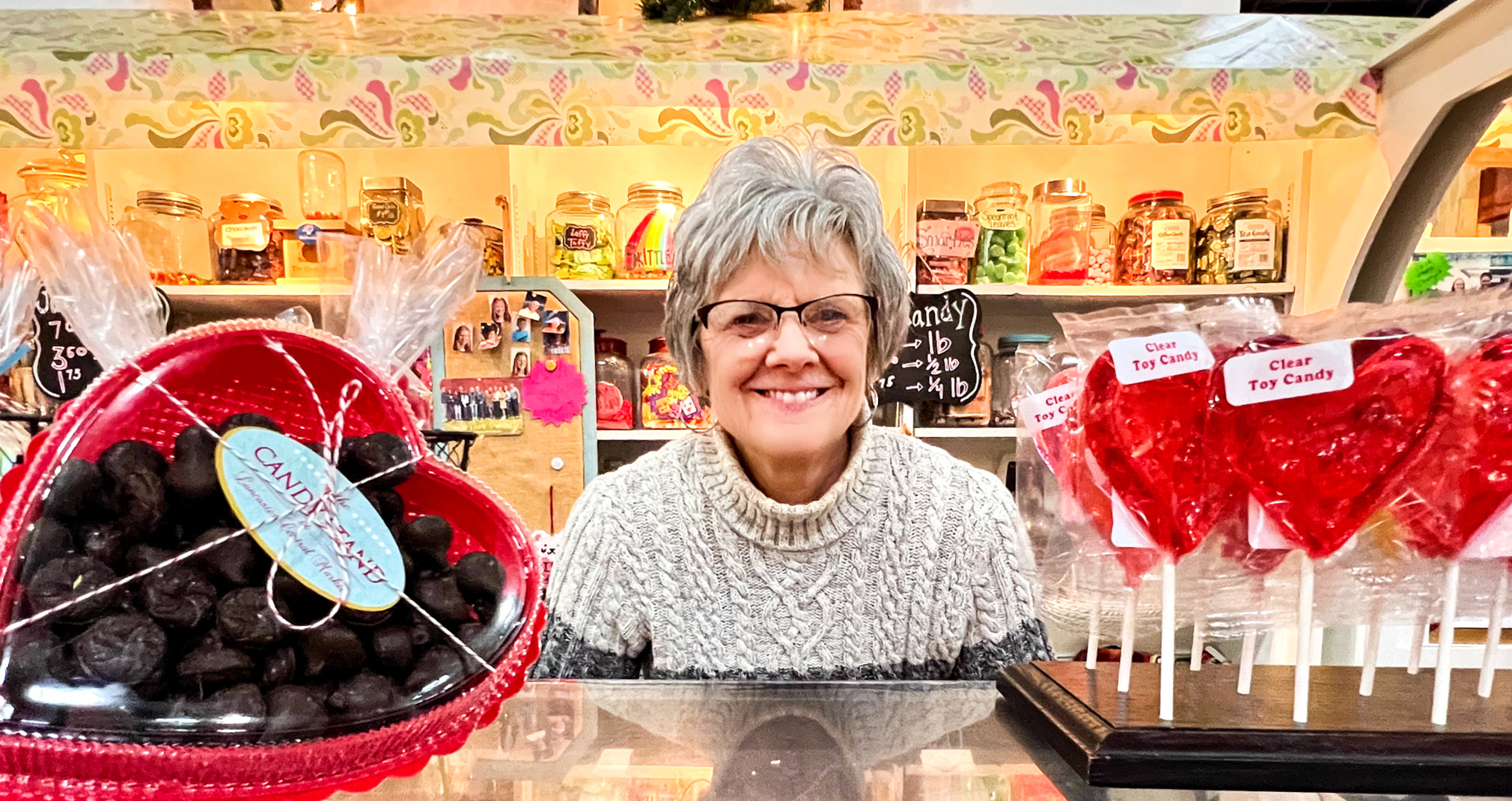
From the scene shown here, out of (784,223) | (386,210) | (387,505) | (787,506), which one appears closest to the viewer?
(387,505)

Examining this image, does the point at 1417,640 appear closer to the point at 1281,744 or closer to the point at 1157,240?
the point at 1281,744

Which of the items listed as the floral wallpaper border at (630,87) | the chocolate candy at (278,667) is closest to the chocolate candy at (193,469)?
the chocolate candy at (278,667)

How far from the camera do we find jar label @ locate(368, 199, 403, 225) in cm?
188

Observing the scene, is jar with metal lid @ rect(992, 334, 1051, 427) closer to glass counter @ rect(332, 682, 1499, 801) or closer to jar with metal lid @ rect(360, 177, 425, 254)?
glass counter @ rect(332, 682, 1499, 801)

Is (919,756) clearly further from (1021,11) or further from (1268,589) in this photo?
(1021,11)

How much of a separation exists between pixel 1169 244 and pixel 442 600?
6.62 feet

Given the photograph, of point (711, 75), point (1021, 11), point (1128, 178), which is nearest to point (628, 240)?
point (711, 75)

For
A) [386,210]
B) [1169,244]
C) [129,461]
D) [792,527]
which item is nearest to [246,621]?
[129,461]

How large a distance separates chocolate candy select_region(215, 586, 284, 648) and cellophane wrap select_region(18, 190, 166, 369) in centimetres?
22

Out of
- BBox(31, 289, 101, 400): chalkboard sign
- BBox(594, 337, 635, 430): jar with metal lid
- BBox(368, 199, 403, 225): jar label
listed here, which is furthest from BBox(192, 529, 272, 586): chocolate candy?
BBox(368, 199, 403, 225): jar label

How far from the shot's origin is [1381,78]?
137 cm

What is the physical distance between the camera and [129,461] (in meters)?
0.44

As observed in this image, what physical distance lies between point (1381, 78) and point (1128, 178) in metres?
0.81

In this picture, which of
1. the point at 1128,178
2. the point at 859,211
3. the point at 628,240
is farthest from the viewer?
the point at 1128,178
